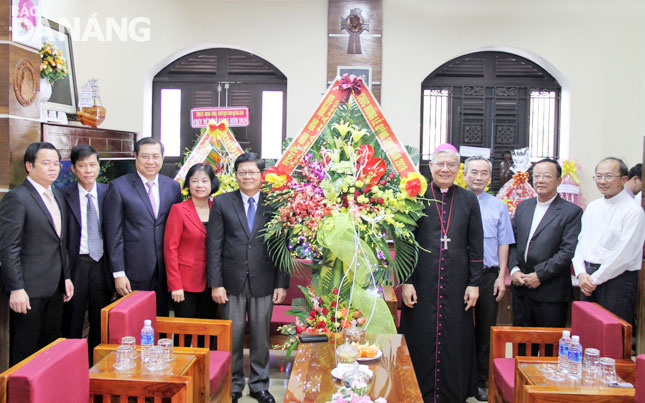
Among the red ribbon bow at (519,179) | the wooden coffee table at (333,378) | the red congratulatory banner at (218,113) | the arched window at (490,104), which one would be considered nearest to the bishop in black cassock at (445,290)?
the wooden coffee table at (333,378)

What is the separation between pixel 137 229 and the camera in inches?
129

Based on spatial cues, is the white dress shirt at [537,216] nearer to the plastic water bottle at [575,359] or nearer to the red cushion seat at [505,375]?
the red cushion seat at [505,375]

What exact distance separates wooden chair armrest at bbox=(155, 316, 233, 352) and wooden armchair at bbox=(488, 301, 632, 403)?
1489 mm

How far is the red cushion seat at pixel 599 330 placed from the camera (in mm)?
2492

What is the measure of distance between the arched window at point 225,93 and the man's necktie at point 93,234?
11.0 feet

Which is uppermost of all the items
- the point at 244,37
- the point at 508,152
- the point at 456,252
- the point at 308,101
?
the point at 244,37

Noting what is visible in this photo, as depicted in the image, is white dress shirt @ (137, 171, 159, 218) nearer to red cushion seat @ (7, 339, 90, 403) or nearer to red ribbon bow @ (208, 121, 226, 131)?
red cushion seat @ (7, 339, 90, 403)

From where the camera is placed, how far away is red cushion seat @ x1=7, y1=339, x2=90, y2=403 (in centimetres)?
170

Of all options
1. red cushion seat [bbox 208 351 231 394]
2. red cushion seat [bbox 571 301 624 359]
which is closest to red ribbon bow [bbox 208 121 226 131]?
red cushion seat [bbox 208 351 231 394]

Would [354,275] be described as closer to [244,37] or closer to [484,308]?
[484,308]

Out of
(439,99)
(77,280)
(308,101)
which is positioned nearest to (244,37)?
(308,101)

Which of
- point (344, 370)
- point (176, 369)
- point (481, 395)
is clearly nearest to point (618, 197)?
point (481, 395)

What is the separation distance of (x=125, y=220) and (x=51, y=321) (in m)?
0.71

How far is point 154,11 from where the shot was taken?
6.37 meters
